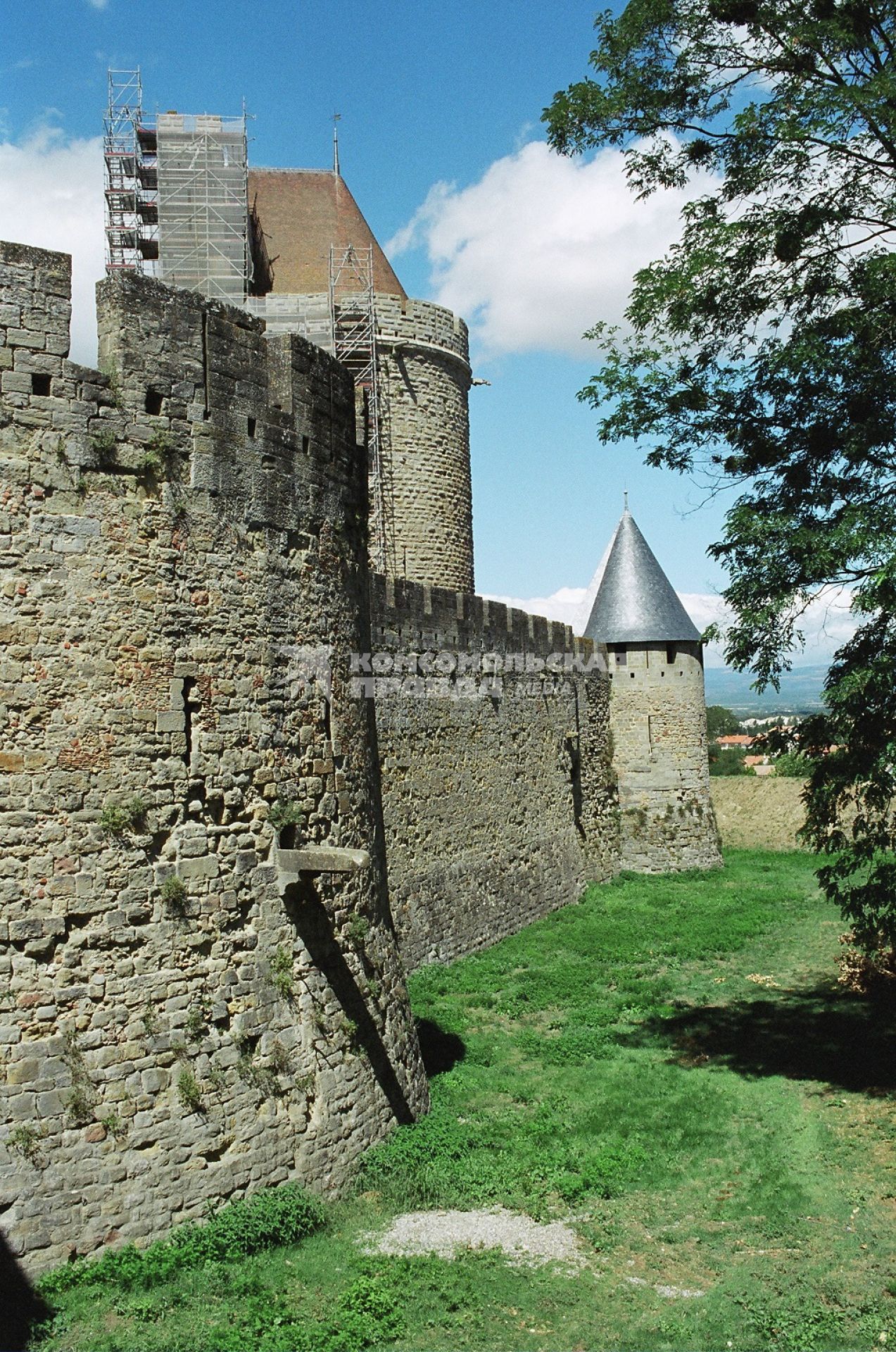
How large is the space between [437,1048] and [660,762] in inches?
521

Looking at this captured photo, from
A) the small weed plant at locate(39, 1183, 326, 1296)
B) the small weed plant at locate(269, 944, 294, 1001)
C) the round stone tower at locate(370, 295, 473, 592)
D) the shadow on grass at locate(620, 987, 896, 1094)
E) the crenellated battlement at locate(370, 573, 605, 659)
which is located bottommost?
the shadow on grass at locate(620, 987, 896, 1094)

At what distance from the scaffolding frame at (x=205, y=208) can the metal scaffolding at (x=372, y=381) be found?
209 centimetres

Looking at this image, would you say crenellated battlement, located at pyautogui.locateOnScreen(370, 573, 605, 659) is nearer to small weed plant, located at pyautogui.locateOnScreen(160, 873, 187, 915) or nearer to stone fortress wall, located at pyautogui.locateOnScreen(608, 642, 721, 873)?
stone fortress wall, located at pyautogui.locateOnScreen(608, 642, 721, 873)

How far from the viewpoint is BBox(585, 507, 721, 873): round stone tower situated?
861 inches

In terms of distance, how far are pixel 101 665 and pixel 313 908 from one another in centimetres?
212

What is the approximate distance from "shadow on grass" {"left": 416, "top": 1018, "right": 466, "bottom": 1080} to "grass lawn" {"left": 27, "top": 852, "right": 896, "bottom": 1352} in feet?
0.11

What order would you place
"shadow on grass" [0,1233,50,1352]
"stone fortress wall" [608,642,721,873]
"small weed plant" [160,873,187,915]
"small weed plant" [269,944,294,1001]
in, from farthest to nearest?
"stone fortress wall" [608,642,721,873], "small weed plant" [269,944,294,1001], "small weed plant" [160,873,187,915], "shadow on grass" [0,1233,50,1352]

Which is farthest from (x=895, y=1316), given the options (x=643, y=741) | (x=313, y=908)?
(x=643, y=741)

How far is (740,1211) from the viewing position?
6836 millimetres

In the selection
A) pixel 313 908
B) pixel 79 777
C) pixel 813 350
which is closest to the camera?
pixel 79 777

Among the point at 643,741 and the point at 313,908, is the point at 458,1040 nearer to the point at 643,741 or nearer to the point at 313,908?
the point at 313,908

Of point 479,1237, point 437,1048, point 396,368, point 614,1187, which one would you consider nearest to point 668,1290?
point 479,1237

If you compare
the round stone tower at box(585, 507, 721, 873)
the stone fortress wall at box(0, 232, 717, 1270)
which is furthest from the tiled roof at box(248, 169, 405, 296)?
the stone fortress wall at box(0, 232, 717, 1270)

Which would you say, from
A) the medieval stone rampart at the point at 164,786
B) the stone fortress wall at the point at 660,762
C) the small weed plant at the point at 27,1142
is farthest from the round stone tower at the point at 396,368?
the small weed plant at the point at 27,1142
